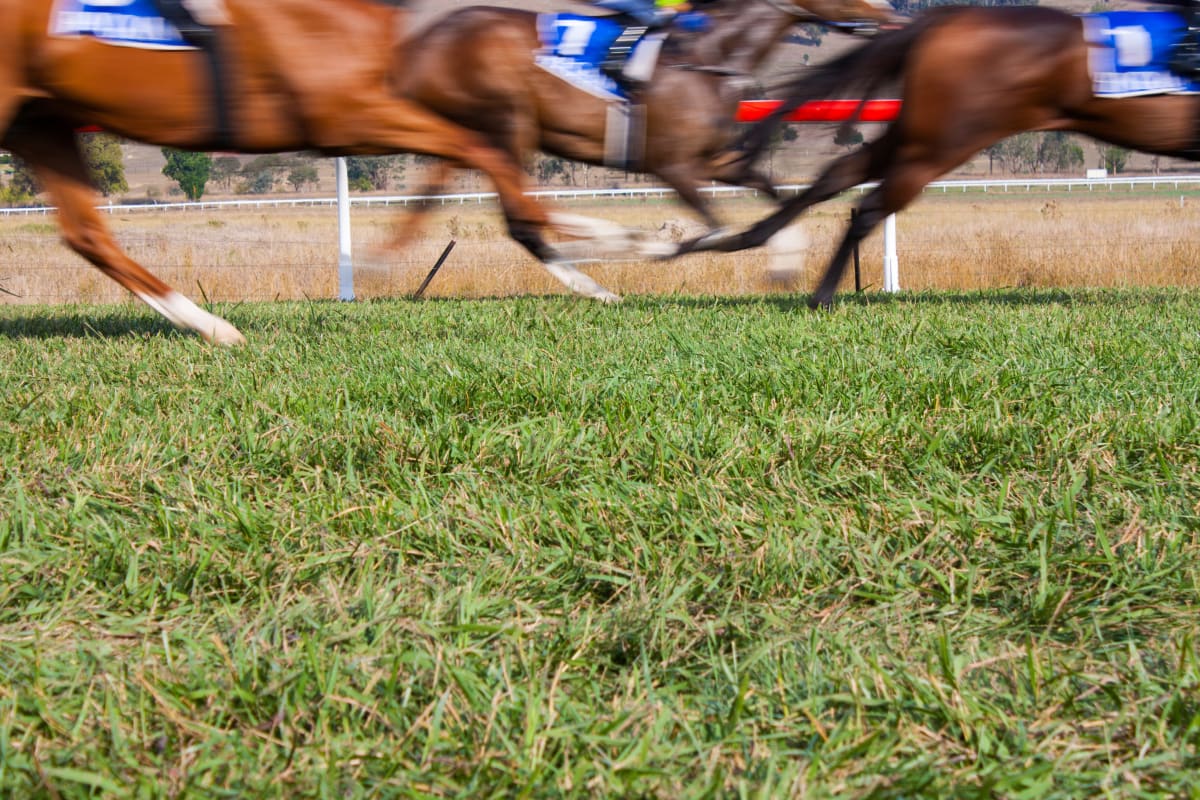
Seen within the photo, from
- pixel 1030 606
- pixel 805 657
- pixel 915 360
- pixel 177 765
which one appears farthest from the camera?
pixel 915 360

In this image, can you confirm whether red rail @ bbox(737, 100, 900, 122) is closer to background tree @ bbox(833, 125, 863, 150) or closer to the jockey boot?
background tree @ bbox(833, 125, 863, 150)

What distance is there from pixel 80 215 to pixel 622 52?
110 inches

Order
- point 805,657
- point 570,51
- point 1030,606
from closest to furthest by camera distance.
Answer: point 805,657, point 1030,606, point 570,51

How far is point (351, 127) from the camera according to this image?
4621 mm

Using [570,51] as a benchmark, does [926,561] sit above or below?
below

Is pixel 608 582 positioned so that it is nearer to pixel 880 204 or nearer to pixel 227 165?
pixel 880 204

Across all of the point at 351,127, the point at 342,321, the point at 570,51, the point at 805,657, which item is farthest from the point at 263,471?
the point at 342,321

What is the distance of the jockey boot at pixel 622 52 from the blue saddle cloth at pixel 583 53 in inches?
0.9

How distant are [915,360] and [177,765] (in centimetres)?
324

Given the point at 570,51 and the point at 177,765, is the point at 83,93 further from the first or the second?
the point at 177,765

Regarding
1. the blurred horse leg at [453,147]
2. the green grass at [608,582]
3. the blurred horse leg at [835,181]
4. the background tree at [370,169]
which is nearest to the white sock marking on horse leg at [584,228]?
the blurred horse leg at [453,147]

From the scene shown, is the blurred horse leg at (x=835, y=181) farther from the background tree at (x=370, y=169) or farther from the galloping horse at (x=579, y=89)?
the background tree at (x=370, y=169)

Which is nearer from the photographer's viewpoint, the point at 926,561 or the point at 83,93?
the point at 926,561

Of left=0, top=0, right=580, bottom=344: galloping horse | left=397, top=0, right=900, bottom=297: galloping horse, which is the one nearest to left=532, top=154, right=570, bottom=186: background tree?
left=397, top=0, right=900, bottom=297: galloping horse
